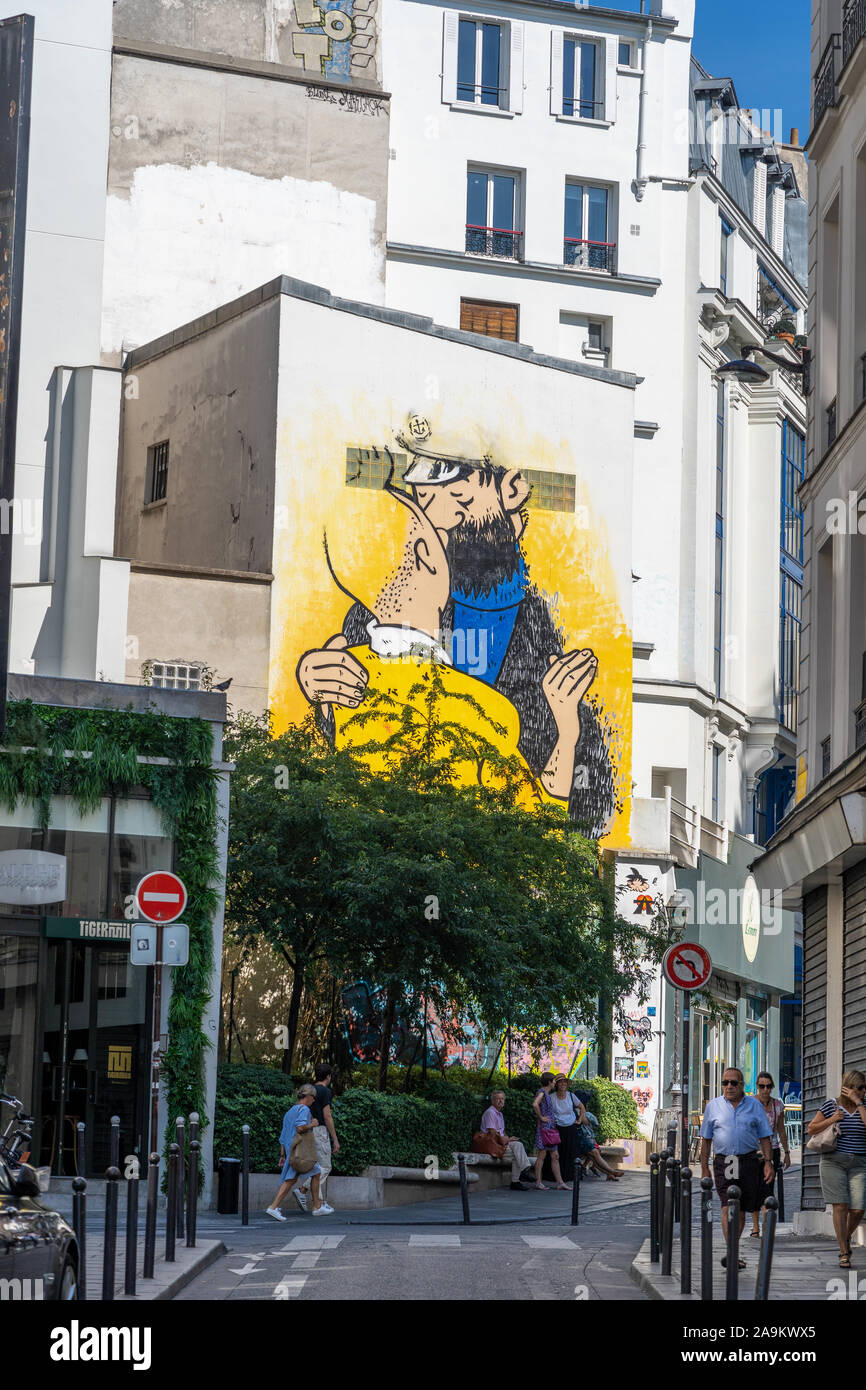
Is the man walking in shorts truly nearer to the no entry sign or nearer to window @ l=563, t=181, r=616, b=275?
the no entry sign

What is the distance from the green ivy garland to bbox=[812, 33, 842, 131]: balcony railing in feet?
33.3

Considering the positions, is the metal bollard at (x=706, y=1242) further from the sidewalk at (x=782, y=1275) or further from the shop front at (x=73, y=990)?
the shop front at (x=73, y=990)

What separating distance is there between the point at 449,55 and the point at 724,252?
29.5ft

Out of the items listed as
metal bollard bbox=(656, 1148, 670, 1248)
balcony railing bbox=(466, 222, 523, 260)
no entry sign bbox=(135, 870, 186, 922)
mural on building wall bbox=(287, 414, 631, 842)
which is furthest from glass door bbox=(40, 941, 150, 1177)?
balcony railing bbox=(466, 222, 523, 260)

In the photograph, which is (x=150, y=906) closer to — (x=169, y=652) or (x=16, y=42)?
(x=16, y=42)

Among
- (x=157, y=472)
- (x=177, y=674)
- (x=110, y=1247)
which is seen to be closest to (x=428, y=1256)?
(x=110, y=1247)

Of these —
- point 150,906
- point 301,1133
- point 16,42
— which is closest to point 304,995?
point 301,1133

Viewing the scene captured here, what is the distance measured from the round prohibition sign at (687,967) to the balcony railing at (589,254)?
33.5m

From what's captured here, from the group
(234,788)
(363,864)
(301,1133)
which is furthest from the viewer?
(234,788)

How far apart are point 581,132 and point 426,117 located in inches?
156

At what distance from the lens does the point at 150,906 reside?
18031 millimetres

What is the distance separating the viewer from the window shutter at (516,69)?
169 feet

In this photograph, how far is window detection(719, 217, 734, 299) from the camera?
2142 inches
